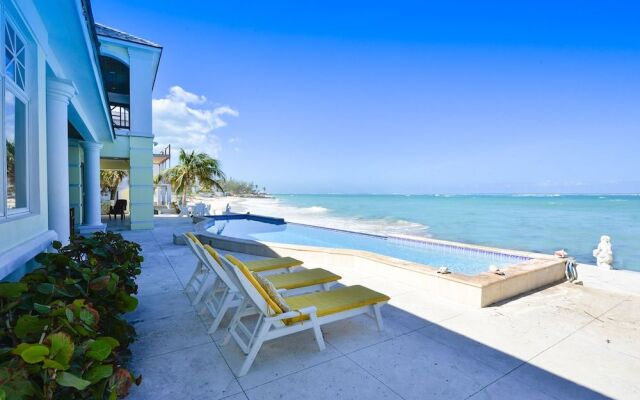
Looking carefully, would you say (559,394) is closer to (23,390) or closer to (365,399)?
(365,399)

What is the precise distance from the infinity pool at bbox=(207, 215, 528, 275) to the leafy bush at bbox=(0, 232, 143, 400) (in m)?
8.23

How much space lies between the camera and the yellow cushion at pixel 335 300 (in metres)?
3.04

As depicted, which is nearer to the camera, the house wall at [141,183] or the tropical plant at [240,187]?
the house wall at [141,183]

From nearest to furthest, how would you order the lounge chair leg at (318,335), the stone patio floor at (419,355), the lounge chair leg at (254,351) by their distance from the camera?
the stone patio floor at (419,355), the lounge chair leg at (254,351), the lounge chair leg at (318,335)

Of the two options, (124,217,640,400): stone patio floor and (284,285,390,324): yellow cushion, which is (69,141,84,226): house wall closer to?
(124,217,640,400): stone patio floor

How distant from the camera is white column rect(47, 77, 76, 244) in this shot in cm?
404

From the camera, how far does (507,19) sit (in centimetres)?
1306

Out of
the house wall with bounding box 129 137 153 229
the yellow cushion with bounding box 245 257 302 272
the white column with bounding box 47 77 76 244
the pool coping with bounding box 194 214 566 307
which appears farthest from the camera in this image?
the house wall with bounding box 129 137 153 229

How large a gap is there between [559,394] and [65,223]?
6.24 meters

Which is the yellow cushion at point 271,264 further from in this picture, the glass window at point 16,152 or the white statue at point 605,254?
the white statue at point 605,254

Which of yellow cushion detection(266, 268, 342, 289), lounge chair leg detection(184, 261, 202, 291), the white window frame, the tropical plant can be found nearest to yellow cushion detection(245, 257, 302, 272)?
yellow cushion detection(266, 268, 342, 289)

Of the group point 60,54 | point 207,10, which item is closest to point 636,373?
point 60,54

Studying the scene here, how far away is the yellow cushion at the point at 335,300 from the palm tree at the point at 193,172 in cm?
1942

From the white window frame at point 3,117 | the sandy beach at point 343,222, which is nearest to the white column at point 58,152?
the white window frame at point 3,117
